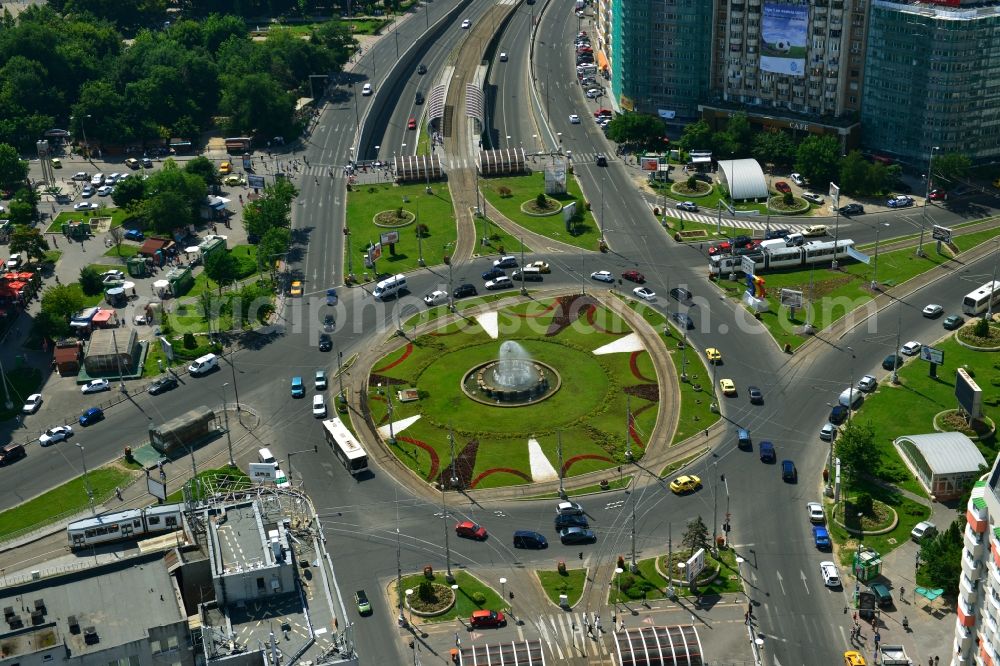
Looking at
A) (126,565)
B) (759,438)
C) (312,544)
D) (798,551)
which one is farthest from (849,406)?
(126,565)

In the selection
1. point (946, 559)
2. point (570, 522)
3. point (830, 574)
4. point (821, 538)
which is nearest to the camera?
point (946, 559)

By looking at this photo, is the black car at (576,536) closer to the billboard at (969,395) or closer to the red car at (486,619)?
the red car at (486,619)

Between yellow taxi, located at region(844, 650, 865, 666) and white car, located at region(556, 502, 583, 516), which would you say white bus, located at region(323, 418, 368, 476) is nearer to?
white car, located at region(556, 502, 583, 516)

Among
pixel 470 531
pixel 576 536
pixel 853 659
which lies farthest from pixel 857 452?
pixel 470 531

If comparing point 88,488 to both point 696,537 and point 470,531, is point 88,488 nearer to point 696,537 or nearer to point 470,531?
point 470,531

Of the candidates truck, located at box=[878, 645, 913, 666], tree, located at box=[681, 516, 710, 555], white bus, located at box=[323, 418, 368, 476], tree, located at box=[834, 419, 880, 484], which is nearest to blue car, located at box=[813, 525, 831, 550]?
tree, located at box=[834, 419, 880, 484]

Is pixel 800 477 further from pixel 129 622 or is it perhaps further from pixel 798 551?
pixel 129 622
